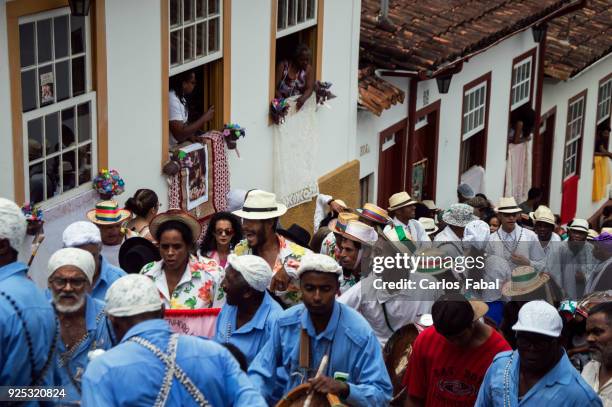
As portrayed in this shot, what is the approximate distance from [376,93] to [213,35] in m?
3.97

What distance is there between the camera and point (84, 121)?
10.2m

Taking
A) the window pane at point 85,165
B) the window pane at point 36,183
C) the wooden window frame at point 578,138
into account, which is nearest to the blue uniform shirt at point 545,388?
the window pane at point 36,183

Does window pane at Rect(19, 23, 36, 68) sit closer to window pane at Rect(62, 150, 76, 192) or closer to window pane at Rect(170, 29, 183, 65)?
window pane at Rect(62, 150, 76, 192)

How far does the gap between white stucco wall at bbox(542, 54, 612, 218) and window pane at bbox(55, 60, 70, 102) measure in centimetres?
1357

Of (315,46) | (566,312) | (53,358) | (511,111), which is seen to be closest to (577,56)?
(511,111)

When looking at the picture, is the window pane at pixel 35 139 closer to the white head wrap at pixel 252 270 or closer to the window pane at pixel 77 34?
the window pane at pixel 77 34

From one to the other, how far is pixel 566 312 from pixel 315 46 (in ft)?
19.6

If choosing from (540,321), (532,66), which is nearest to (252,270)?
(540,321)

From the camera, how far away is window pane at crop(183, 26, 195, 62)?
11651 millimetres

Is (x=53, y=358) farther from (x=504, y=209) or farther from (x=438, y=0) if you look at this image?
(x=438, y=0)

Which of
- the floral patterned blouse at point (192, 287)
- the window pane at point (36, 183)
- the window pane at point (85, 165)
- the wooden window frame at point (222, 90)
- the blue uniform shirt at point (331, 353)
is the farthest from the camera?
the wooden window frame at point (222, 90)

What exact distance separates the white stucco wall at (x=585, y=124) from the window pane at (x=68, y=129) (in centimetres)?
1347

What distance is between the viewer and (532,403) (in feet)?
20.1

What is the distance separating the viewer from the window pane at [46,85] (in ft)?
31.7
